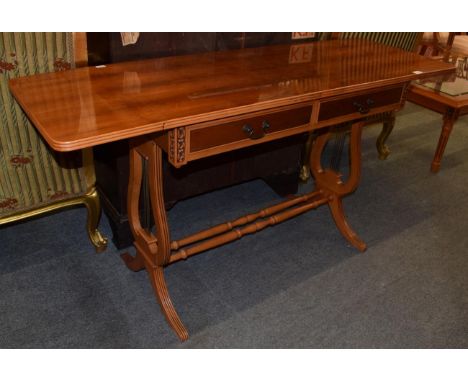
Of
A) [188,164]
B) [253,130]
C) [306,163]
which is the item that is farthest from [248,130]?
[306,163]

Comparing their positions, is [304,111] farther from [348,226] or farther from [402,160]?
[402,160]

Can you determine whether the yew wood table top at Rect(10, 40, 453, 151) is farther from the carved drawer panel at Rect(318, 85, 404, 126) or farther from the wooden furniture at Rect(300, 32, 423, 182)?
the wooden furniture at Rect(300, 32, 423, 182)

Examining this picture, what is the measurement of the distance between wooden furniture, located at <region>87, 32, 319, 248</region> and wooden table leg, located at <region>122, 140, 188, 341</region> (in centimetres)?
11

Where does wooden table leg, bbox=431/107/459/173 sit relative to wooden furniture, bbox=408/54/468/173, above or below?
below

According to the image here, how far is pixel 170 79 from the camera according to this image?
6.09ft

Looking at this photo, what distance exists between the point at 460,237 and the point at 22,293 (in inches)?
94.9

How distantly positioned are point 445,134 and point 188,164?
2.00 meters

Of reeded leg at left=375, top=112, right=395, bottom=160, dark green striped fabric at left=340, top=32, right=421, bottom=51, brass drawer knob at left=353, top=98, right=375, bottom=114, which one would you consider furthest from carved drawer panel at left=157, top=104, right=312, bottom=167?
reeded leg at left=375, top=112, right=395, bottom=160

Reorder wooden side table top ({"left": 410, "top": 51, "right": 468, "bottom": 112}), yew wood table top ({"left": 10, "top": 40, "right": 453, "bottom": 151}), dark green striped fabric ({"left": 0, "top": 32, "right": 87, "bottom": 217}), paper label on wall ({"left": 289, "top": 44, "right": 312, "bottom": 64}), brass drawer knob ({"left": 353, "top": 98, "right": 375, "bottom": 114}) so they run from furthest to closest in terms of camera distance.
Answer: wooden side table top ({"left": 410, "top": 51, "right": 468, "bottom": 112}) → paper label on wall ({"left": 289, "top": 44, "right": 312, "bottom": 64}) → brass drawer knob ({"left": 353, "top": 98, "right": 375, "bottom": 114}) → dark green striped fabric ({"left": 0, "top": 32, "right": 87, "bottom": 217}) → yew wood table top ({"left": 10, "top": 40, "right": 453, "bottom": 151})

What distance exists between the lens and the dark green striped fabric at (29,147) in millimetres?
1812

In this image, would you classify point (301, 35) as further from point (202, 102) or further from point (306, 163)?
point (202, 102)

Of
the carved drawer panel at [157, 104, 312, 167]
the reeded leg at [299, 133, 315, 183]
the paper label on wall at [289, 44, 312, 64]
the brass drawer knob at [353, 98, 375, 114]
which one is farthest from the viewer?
the reeded leg at [299, 133, 315, 183]

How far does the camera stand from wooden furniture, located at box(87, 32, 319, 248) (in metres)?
2.11

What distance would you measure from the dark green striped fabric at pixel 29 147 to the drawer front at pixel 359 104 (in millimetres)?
1049
